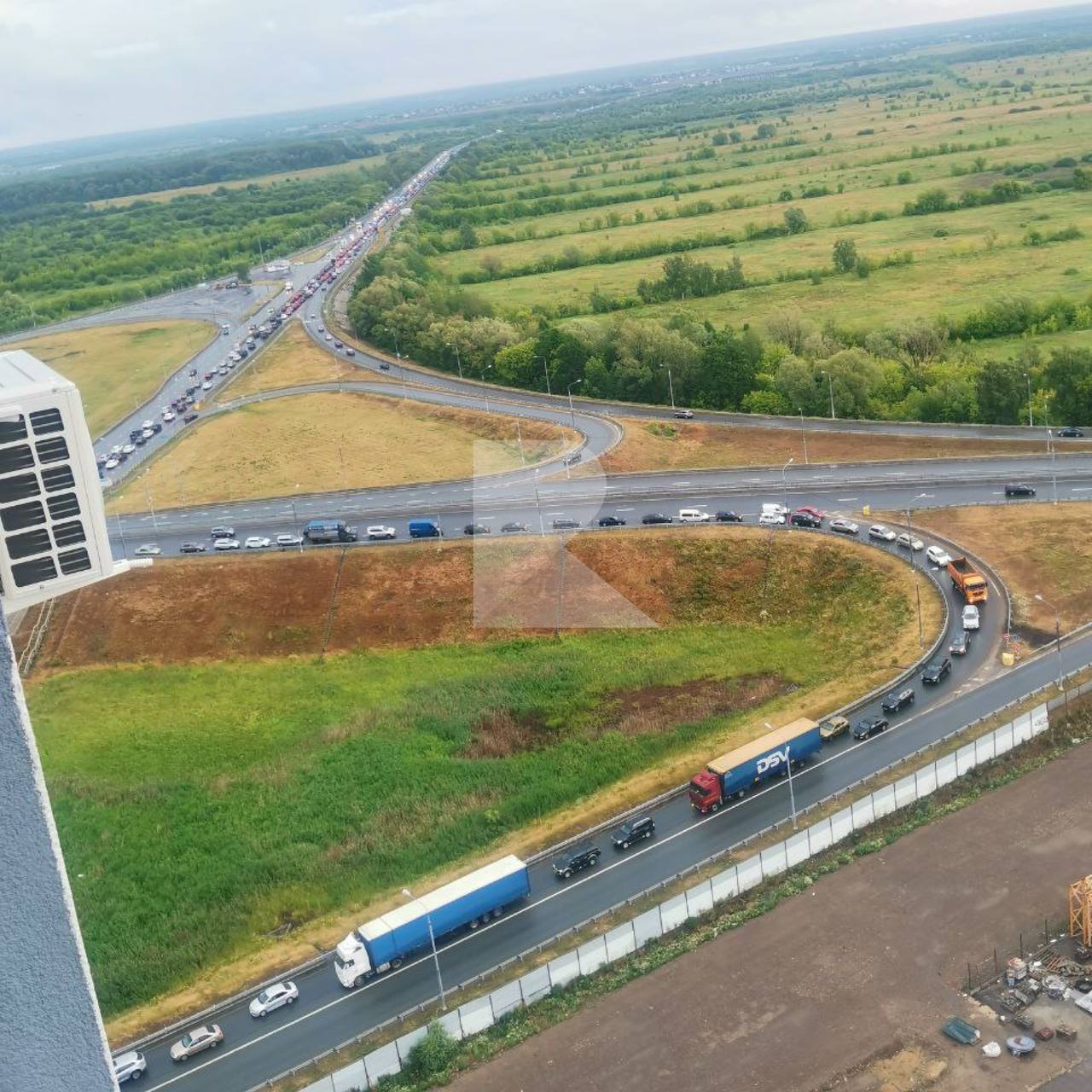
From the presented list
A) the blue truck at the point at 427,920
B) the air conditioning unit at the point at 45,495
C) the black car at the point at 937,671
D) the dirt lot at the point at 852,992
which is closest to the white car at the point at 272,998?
the blue truck at the point at 427,920

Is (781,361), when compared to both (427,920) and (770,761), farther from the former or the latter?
(427,920)

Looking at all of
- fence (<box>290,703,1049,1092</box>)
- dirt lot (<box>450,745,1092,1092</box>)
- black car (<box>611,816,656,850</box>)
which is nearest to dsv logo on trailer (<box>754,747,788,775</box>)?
fence (<box>290,703,1049,1092</box>)

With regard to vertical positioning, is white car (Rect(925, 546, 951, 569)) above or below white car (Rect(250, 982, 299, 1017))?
above

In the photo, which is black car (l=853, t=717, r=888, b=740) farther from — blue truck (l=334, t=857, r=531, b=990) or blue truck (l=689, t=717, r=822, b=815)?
blue truck (l=334, t=857, r=531, b=990)

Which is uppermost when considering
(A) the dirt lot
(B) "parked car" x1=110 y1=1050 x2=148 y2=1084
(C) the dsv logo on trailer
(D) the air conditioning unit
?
(D) the air conditioning unit

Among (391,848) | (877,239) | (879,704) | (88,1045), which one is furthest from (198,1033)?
(877,239)

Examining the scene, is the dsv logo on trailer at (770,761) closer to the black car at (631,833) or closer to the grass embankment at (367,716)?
the grass embankment at (367,716)

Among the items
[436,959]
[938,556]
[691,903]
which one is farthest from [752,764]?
[938,556]
